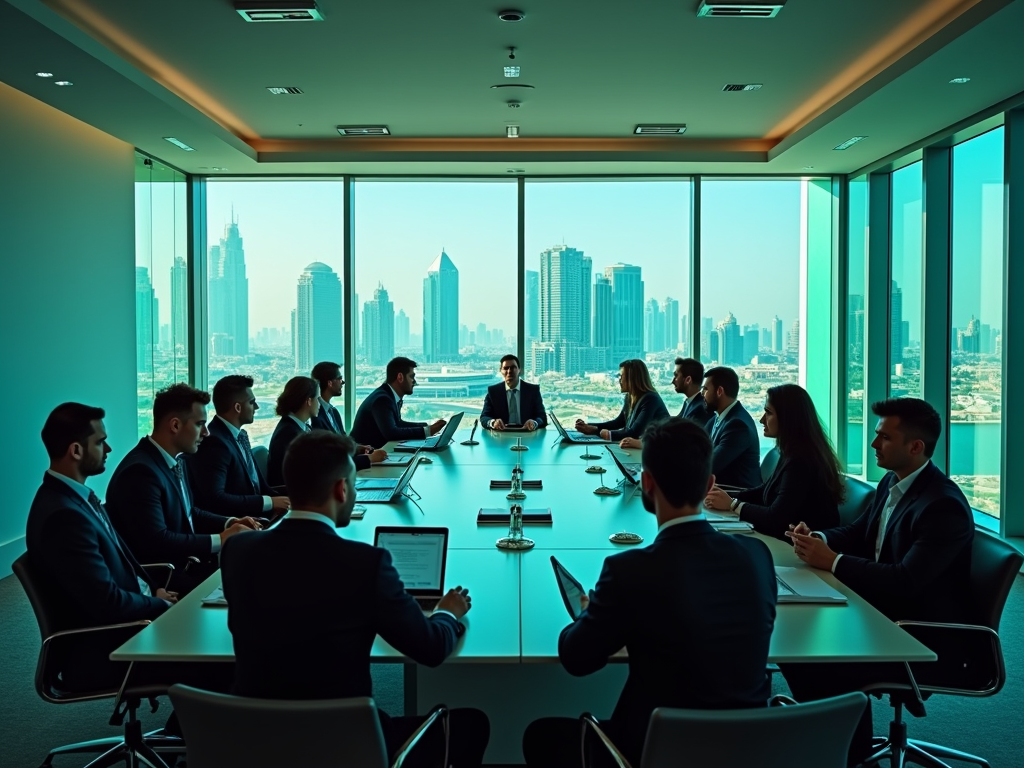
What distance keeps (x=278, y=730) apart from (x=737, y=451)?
12.7 feet

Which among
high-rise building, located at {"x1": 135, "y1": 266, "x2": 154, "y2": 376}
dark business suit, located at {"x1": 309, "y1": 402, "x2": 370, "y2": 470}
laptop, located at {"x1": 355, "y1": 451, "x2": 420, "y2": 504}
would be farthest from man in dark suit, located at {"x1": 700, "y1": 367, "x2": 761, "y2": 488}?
high-rise building, located at {"x1": 135, "y1": 266, "x2": 154, "y2": 376}

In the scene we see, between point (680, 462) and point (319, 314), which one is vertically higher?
point (319, 314)

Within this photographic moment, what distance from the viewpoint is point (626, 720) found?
6.89 ft

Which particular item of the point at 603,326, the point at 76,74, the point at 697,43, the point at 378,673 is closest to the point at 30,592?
the point at 378,673

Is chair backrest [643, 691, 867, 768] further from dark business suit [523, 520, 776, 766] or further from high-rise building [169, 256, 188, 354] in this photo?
high-rise building [169, 256, 188, 354]

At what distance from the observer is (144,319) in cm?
851

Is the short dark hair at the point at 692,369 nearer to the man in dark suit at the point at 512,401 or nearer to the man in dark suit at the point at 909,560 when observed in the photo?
the man in dark suit at the point at 512,401

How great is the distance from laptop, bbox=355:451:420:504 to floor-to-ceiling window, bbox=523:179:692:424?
16.9 feet

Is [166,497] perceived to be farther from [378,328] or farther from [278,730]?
[378,328]

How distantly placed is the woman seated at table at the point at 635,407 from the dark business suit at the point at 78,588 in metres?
4.76

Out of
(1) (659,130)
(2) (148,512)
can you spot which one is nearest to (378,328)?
(1) (659,130)

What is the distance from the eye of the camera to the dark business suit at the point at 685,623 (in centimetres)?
194

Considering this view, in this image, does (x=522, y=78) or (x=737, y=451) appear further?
(x=522, y=78)

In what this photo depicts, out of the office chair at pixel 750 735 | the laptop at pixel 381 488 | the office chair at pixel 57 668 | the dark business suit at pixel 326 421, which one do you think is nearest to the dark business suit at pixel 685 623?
the office chair at pixel 750 735
